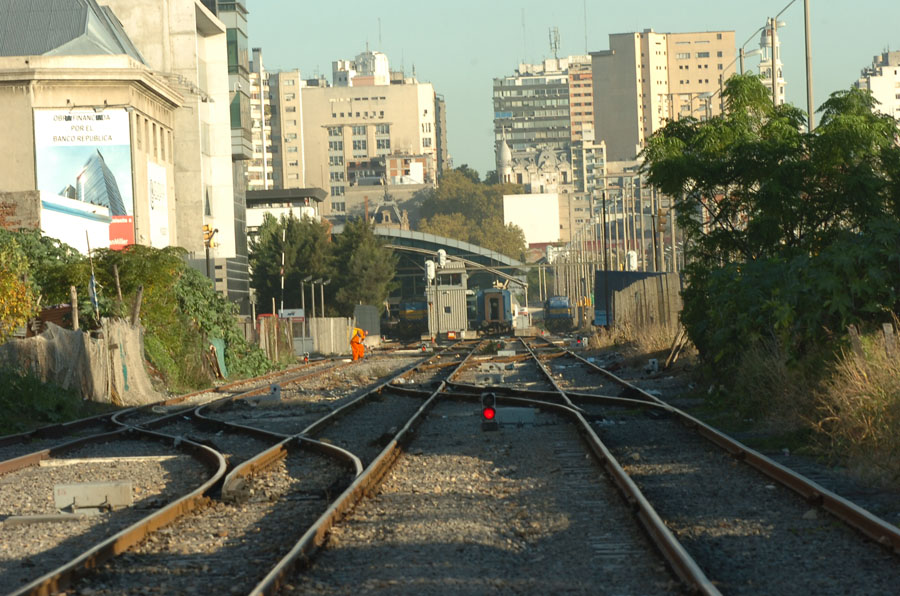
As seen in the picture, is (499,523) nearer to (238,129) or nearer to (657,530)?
(657,530)

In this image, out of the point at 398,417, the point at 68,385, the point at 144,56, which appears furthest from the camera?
the point at 144,56

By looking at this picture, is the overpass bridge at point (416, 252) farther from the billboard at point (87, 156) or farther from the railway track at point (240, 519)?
the railway track at point (240, 519)

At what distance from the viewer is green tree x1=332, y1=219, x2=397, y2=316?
91312 mm

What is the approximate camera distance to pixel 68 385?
23828mm

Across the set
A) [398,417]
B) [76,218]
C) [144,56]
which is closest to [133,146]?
[76,218]

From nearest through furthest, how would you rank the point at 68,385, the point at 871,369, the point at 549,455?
1. the point at 871,369
2. the point at 549,455
3. the point at 68,385

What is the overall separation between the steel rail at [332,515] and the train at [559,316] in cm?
7620

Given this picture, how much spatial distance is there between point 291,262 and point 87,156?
36.3 metres

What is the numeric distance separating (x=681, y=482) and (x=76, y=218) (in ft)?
135

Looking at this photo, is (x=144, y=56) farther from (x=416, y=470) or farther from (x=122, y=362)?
(x=416, y=470)

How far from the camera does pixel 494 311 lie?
253 ft

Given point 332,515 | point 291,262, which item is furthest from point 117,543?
point 291,262

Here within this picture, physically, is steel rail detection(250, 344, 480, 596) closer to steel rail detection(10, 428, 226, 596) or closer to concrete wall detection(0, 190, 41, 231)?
steel rail detection(10, 428, 226, 596)

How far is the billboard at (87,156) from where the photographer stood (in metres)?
55.7
